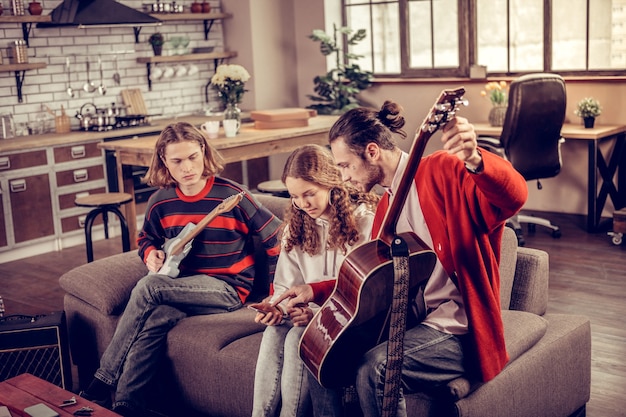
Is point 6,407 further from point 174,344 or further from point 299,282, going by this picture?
point 299,282

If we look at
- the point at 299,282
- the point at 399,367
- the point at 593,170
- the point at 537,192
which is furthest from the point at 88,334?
the point at 537,192

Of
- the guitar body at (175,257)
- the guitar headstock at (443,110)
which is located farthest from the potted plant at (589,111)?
the guitar headstock at (443,110)

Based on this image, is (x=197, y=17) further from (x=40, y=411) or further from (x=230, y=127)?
(x=40, y=411)

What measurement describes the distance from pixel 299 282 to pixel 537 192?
427 cm

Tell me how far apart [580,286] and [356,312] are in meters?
2.77

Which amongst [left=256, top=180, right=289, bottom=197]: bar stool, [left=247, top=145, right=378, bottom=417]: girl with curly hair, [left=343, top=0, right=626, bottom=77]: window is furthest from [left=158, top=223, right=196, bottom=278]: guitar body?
[left=343, top=0, right=626, bottom=77]: window

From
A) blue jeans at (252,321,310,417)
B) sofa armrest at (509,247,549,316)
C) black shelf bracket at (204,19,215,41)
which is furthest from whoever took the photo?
black shelf bracket at (204,19,215,41)

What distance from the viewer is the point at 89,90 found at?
22.7 ft

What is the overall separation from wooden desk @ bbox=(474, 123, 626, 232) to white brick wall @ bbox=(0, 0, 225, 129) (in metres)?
2.84

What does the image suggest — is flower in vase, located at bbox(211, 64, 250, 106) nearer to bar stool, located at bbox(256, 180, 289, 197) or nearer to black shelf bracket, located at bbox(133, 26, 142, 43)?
bar stool, located at bbox(256, 180, 289, 197)

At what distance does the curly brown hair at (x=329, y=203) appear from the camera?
2793 millimetres

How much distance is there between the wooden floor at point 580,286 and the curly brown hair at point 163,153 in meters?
1.69

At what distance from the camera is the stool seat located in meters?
5.14

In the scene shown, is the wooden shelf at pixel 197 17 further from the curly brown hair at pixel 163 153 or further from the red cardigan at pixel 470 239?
the red cardigan at pixel 470 239
